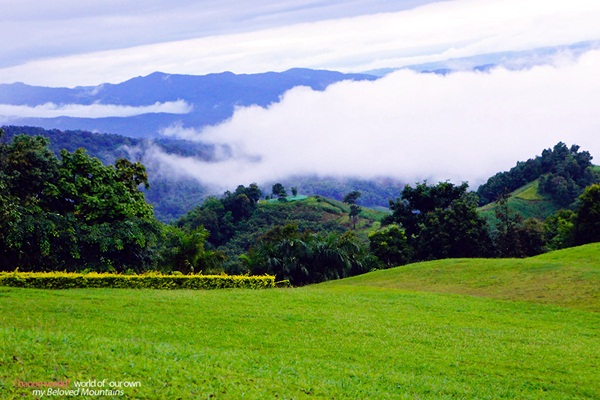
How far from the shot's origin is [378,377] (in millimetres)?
14516

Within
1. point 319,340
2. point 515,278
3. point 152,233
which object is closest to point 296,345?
point 319,340

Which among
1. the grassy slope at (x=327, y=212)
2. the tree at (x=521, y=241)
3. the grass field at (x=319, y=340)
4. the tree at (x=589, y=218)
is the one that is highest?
the grass field at (x=319, y=340)

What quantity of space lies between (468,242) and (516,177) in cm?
7259

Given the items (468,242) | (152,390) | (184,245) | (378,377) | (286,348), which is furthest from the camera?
(468,242)

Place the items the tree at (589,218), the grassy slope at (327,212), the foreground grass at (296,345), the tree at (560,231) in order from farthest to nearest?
1. the grassy slope at (327,212)
2. the tree at (560,231)
3. the tree at (589,218)
4. the foreground grass at (296,345)

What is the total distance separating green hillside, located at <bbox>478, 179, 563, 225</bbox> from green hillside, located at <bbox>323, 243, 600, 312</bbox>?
64.6 metres

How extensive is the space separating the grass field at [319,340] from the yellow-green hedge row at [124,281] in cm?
122

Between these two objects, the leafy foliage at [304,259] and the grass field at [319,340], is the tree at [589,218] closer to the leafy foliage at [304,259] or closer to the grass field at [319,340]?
the grass field at [319,340]

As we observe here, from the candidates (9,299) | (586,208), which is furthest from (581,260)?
(9,299)

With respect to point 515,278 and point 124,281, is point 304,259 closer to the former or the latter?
point 515,278

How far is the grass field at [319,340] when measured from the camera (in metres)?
12.0

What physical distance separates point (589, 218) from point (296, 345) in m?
33.7

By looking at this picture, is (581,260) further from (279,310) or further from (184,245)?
(184,245)

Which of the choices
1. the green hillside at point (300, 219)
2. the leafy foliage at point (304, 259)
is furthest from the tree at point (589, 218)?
the green hillside at point (300, 219)
